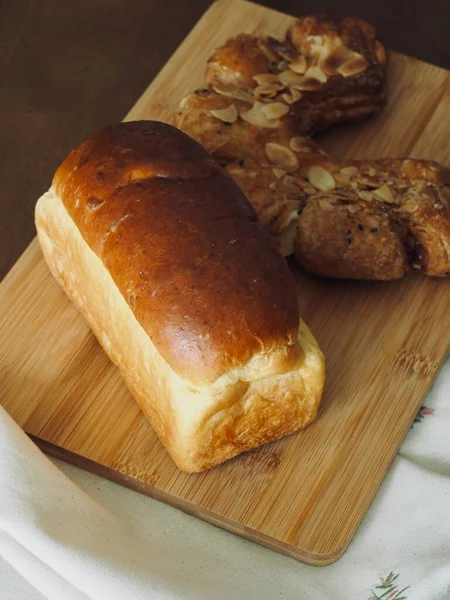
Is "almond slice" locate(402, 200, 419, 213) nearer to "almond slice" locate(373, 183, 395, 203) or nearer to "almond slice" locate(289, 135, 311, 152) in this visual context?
"almond slice" locate(373, 183, 395, 203)

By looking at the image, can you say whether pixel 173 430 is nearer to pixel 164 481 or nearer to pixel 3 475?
pixel 164 481

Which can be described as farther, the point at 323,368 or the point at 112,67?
the point at 112,67

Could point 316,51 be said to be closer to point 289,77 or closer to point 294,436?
point 289,77

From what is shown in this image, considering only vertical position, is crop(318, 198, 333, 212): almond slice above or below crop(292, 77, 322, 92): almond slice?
below

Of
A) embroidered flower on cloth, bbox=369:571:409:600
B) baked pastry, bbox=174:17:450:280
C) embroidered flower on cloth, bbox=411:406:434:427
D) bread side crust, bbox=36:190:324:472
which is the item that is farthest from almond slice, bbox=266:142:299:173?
embroidered flower on cloth, bbox=369:571:409:600

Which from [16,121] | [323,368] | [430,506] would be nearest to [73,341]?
[323,368]

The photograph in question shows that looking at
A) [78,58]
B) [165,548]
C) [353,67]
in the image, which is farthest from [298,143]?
[78,58]

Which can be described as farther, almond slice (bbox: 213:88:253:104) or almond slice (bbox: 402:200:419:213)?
almond slice (bbox: 213:88:253:104)
